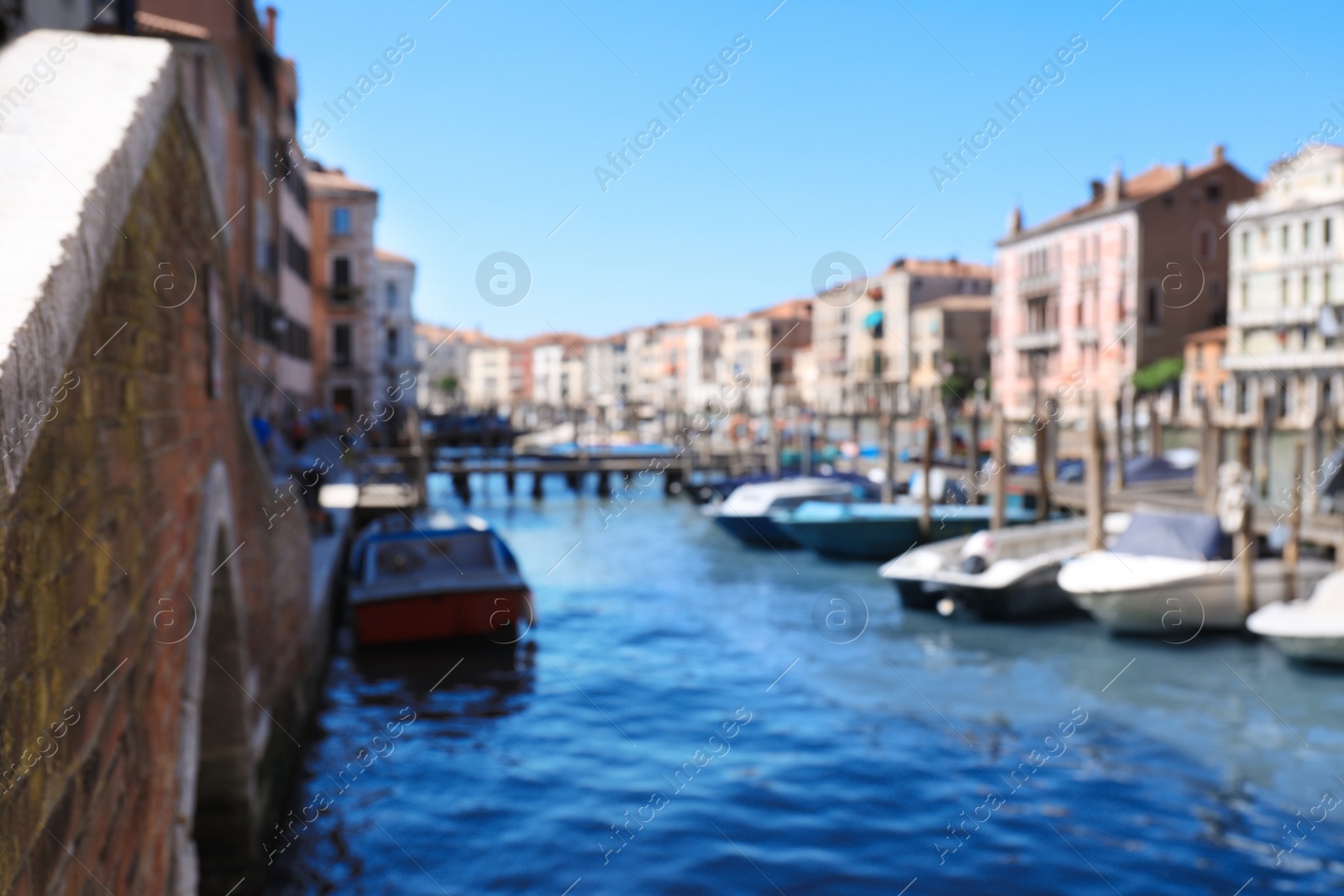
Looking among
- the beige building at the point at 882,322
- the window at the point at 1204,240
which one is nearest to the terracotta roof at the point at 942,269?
the beige building at the point at 882,322

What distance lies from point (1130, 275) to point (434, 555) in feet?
136

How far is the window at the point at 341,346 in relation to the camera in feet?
153

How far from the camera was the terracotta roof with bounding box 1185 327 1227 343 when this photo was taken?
4700cm

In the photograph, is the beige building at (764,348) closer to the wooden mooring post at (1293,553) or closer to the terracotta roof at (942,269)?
the terracotta roof at (942,269)

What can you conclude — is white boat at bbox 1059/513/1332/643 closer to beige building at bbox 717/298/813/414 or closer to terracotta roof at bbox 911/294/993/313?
terracotta roof at bbox 911/294/993/313

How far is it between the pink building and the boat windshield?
38383mm

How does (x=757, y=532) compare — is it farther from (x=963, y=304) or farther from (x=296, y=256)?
(x=963, y=304)

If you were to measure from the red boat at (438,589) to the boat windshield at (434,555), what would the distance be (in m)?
0.01

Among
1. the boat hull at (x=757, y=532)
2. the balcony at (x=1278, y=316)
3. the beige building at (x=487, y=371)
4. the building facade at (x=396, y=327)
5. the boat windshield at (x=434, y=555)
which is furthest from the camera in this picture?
the beige building at (x=487, y=371)

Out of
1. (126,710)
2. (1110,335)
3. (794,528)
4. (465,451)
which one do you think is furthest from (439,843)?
(1110,335)

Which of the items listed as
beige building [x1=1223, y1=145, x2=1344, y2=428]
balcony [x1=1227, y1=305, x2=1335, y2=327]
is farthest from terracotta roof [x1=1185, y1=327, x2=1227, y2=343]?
balcony [x1=1227, y1=305, x2=1335, y2=327]

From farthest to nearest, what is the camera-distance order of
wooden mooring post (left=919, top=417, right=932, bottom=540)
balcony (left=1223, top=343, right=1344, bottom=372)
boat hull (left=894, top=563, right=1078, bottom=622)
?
Result: 1. balcony (left=1223, top=343, right=1344, bottom=372)
2. wooden mooring post (left=919, top=417, right=932, bottom=540)
3. boat hull (left=894, top=563, right=1078, bottom=622)

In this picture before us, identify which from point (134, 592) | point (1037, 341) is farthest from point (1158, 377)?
point (134, 592)

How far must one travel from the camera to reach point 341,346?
46719mm
